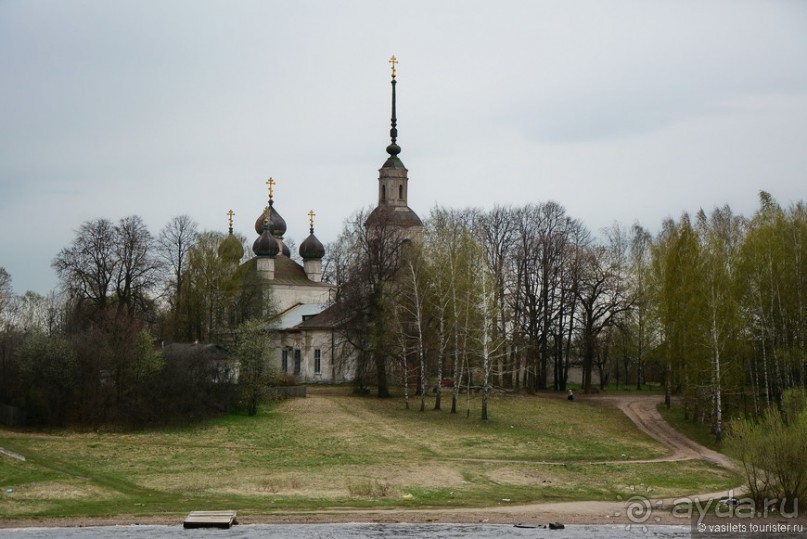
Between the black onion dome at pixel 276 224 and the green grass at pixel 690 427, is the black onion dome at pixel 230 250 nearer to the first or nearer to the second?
the black onion dome at pixel 276 224

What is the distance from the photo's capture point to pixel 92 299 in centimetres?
6988

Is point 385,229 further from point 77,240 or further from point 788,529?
point 788,529

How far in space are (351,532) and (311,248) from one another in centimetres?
5904

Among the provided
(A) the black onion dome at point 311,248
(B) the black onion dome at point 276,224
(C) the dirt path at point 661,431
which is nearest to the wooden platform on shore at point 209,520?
(C) the dirt path at point 661,431

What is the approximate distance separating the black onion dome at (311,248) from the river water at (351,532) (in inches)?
2280

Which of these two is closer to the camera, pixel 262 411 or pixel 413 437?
pixel 413 437

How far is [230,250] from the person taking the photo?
82062 mm

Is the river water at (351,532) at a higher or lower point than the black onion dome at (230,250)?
lower

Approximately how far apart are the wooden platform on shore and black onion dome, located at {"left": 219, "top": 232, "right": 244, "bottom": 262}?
49589mm

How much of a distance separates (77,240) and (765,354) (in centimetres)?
4060

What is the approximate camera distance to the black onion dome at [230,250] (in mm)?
80750

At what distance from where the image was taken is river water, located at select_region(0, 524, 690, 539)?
29.8 metres

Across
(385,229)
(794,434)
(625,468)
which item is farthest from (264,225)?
(794,434)

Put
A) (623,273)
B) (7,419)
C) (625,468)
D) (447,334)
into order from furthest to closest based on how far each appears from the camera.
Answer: (623,273) < (447,334) < (7,419) < (625,468)
